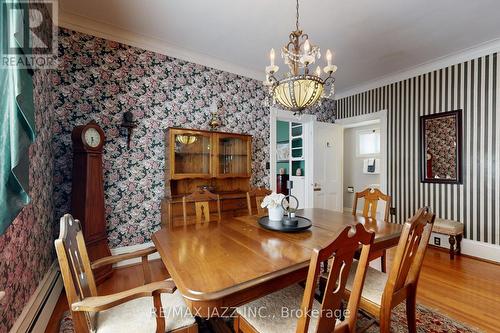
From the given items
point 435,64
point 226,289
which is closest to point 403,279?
point 226,289

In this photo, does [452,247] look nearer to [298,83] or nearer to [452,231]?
[452,231]

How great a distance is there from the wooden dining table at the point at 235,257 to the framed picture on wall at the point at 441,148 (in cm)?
221

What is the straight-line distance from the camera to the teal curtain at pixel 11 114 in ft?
3.08

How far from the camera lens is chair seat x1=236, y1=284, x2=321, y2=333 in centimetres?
115

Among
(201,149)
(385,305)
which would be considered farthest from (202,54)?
(385,305)

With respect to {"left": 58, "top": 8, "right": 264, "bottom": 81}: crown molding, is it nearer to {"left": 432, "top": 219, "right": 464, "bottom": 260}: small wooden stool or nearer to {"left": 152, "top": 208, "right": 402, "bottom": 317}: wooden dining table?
{"left": 152, "top": 208, "right": 402, "bottom": 317}: wooden dining table

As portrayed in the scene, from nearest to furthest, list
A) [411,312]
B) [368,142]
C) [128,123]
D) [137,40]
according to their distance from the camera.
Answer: [411,312] → [128,123] → [137,40] → [368,142]

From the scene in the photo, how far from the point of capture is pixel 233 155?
3500 millimetres

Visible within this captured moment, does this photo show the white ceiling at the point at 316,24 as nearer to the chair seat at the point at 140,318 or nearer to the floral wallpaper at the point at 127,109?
the floral wallpaper at the point at 127,109

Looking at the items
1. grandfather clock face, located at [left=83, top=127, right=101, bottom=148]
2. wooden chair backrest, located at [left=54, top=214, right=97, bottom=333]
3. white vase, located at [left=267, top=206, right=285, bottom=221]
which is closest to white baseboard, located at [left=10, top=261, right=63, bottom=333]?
wooden chair backrest, located at [left=54, top=214, right=97, bottom=333]

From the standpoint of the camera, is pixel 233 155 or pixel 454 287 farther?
pixel 233 155

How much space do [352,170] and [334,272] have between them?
582 cm

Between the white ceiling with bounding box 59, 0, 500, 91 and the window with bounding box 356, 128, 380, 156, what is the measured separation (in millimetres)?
2446

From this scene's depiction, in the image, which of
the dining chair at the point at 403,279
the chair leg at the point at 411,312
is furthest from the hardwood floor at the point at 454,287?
the dining chair at the point at 403,279
